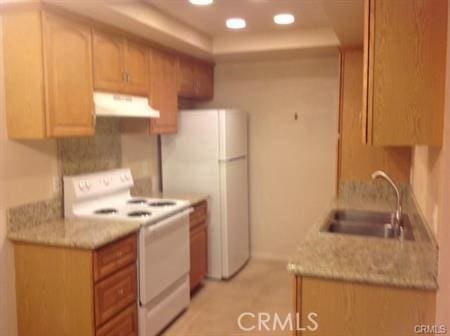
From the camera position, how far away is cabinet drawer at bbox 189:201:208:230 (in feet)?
12.4

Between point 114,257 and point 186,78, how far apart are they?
7.18 ft

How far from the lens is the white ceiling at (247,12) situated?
2.94 meters

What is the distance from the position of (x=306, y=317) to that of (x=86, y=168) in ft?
6.84

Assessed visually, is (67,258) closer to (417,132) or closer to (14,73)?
(14,73)

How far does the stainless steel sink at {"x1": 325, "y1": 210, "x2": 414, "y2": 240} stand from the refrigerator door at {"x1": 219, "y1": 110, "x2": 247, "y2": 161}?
4.52 ft

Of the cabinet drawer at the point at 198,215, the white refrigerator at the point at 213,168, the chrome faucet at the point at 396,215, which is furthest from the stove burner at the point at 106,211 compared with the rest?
the chrome faucet at the point at 396,215

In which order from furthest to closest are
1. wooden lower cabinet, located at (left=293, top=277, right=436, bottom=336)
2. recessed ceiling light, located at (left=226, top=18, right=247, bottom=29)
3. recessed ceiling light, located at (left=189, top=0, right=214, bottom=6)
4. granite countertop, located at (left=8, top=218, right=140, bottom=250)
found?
recessed ceiling light, located at (left=226, top=18, right=247, bottom=29) → recessed ceiling light, located at (left=189, top=0, right=214, bottom=6) → granite countertop, located at (left=8, top=218, right=140, bottom=250) → wooden lower cabinet, located at (left=293, top=277, right=436, bottom=336)

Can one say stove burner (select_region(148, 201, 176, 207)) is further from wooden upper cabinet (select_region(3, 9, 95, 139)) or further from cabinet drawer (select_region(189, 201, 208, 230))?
wooden upper cabinet (select_region(3, 9, 95, 139))

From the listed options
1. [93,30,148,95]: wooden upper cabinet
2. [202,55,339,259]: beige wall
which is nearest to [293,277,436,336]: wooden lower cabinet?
[93,30,148,95]: wooden upper cabinet

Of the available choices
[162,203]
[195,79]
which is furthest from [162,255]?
[195,79]

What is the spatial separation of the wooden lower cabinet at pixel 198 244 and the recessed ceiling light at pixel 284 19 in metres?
1.75

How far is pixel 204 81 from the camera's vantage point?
4.60 m

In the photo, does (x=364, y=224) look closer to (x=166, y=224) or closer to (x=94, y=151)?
(x=166, y=224)

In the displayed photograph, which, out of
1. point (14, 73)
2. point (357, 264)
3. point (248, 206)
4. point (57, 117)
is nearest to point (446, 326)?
point (357, 264)
